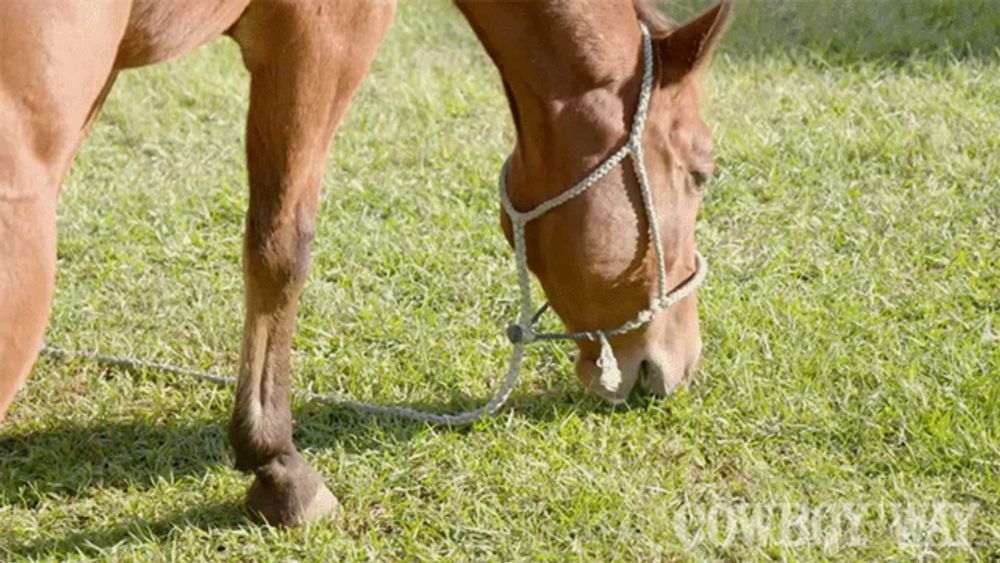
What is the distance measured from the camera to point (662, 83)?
301cm

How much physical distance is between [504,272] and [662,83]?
140cm

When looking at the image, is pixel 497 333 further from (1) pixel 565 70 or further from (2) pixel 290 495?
(1) pixel 565 70

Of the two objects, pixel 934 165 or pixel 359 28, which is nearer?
pixel 359 28

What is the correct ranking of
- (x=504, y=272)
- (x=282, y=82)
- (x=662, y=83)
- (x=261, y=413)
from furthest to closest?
1. (x=504, y=272)
2. (x=261, y=413)
3. (x=662, y=83)
4. (x=282, y=82)

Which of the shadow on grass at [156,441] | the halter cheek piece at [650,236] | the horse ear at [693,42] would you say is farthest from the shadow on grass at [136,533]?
the horse ear at [693,42]

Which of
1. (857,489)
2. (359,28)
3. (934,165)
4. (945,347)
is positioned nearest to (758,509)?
(857,489)

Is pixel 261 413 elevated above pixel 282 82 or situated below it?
below

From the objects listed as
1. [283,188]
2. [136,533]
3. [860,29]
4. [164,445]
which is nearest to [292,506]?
[136,533]

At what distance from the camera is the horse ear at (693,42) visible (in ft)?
9.51

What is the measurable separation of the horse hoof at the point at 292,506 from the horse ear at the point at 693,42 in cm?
118

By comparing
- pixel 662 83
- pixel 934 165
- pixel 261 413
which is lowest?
pixel 934 165

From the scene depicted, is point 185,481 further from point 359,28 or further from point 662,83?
point 662,83

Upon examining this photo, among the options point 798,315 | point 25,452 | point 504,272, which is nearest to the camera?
point 25,452

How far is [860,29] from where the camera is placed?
6102 mm
